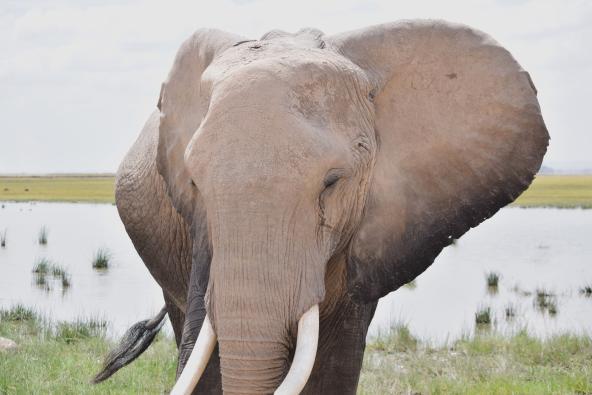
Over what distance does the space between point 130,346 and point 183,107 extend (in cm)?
324

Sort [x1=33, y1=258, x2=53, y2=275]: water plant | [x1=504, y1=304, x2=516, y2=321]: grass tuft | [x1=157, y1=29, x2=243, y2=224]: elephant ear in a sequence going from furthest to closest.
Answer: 1. [x1=33, y1=258, x2=53, y2=275]: water plant
2. [x1=504, y1=304, x2=516, y2=321]: grass tuft
3. [x1=157, y1=29, x2=243, y2=224]: elephant ear

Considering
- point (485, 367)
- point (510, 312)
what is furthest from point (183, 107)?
point (510, 312)

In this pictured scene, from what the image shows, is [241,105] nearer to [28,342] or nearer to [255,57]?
[255,57]

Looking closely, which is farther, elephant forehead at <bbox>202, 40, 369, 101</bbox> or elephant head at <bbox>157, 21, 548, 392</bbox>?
elephant forehead at <bbox>202, 40, 369, 101</bbox>

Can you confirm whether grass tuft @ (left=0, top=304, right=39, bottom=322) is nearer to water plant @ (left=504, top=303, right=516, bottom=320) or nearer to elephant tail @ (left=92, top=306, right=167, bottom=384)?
elephant tail @ (left=92, top=306, right=167, bottom=384)

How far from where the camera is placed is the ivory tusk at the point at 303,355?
3252mm

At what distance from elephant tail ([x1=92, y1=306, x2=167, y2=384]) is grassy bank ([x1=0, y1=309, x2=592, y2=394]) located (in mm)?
140

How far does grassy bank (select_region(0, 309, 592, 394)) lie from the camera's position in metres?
7.29

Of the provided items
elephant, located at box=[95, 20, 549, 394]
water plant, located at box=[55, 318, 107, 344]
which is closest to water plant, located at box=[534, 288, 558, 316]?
water plant, located at box=[55, 318, 107, 344]

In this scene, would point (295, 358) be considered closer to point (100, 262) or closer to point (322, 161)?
point (322, 161)

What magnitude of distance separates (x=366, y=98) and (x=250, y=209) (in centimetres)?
93

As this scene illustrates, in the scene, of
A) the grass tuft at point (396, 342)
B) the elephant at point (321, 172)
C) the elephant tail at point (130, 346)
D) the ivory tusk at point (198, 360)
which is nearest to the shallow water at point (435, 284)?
the grass tuft at point (396, 342)

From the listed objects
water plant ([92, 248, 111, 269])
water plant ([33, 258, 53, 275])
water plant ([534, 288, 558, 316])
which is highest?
water plant ([534, 288, 558, 316])

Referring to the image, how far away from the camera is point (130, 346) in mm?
7242
